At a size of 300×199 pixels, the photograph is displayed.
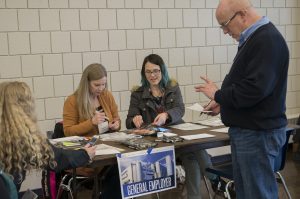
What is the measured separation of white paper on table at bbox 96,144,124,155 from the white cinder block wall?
4.80 ft

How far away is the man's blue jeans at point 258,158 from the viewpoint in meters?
2.38

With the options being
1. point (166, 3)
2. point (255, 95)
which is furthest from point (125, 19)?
point (255, 95)

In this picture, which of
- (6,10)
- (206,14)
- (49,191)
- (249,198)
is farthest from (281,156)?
(6,10)

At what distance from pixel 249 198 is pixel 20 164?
127cm

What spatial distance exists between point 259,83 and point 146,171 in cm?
86

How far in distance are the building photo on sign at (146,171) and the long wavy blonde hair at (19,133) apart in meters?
0.62

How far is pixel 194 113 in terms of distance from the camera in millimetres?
4859

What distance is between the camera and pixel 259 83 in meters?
2.26

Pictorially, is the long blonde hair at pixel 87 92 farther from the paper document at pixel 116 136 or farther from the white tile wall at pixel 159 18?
the white tile wall at pixel 159 18

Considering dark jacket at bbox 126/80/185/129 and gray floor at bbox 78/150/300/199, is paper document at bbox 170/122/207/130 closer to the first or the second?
dark jacket at bbox 126/80/185/129

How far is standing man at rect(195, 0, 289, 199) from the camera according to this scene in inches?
90.0

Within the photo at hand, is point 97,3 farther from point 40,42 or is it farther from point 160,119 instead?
point 160,119

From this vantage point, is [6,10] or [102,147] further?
[6,10]

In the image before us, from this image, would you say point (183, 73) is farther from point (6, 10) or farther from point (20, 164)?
point (20, 164)
